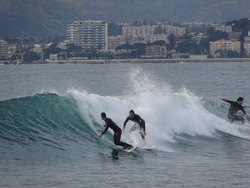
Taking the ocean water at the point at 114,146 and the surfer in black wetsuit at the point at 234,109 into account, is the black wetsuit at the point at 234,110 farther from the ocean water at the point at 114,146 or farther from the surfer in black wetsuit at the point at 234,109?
the ocean water at the point at 114,146

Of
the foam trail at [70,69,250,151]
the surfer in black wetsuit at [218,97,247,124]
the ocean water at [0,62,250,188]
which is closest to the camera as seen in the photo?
the ocean water at [0,62,250,188]

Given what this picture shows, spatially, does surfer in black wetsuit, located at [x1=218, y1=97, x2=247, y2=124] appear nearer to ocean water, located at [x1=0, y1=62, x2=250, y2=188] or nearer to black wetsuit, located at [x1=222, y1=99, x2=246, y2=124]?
black wetsuit, located at [x1=222, y1=99, x2=246, y2=124]

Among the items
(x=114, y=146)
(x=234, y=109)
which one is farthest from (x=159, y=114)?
(x=114, y=146)

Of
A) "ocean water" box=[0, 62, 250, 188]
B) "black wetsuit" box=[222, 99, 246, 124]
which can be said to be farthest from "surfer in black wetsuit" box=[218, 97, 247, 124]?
"ocean water" box=[0, 62, 250, 188]

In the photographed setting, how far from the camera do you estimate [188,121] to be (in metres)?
24.7

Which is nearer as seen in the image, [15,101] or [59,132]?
[59,132]

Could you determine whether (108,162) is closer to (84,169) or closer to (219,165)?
(84,169)

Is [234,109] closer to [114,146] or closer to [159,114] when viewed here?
[159,114]

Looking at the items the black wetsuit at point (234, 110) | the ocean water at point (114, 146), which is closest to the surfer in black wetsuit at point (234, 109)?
the black wetsuit at point (234, 110)

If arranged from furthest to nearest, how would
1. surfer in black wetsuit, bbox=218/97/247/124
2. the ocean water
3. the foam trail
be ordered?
surfer in black wetsuit, bbox=218/97/247/124 → the foam trail → the ocean water

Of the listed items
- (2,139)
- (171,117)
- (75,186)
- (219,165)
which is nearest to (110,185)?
(75,186)

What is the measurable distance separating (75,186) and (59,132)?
256 inches

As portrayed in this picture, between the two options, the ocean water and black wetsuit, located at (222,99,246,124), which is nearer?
the ocean water

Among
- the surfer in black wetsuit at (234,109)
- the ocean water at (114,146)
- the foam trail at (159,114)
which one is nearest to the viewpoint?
the ocean water at (114,146)
